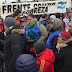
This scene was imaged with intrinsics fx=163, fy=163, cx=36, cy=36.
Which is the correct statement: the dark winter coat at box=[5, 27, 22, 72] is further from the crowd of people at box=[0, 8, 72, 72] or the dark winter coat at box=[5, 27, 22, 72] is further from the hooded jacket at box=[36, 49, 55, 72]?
the hooded jacket at box=[36, 49, 55, 72]

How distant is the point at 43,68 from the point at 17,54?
1.61 ft

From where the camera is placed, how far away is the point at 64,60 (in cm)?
255

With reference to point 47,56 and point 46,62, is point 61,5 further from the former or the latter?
point 46,62

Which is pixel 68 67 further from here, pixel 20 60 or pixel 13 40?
pixel 13 40

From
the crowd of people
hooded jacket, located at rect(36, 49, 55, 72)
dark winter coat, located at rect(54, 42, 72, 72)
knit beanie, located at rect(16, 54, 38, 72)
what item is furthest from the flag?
knit beanie, located at rect(16, 54, 38, 72)

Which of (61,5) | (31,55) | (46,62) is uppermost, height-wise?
(61,5)

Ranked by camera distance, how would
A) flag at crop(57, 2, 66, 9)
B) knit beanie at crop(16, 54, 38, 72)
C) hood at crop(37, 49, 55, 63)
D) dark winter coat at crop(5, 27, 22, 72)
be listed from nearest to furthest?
knit beanie at crop(16, 54, 38, 72) → hood at crop(37, 49, 55, 63) → dark winter coat at crop(5, 27, 22, 72) → flag at crop(57, 2, 66, 9)

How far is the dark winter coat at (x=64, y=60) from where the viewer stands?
8.11 feet

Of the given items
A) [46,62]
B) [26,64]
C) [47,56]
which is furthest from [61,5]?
[26,64]

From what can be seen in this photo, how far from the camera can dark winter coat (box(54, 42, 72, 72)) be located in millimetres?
2473

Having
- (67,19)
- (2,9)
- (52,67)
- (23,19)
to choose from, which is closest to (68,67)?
(52,67)

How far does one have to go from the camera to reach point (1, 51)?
3.02 metres

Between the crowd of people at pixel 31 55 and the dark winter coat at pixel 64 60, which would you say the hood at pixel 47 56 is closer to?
the crowd of people at pixel 31 55

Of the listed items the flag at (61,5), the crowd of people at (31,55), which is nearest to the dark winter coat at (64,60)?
the crowd of people at (31,55)
